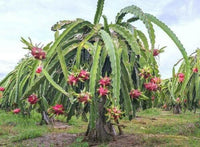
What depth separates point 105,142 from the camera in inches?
230

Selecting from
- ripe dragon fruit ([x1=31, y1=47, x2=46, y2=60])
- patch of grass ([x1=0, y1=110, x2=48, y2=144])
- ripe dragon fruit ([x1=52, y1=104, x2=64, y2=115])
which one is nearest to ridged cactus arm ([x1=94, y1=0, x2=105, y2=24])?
ripe dragon fruit ([x1=31, y1=47, x2=46, y2=60])

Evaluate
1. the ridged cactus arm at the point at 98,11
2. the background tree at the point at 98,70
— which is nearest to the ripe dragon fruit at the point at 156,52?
Answer: the background tree at the point at 98,70

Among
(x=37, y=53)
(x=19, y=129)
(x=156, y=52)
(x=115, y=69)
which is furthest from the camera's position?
(x=19, y=129)

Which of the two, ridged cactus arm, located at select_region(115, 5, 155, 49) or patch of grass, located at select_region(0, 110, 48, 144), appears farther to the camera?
patch of grass, located at select_region(0, 110, 48, 144)

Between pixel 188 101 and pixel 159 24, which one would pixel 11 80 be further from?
pixel 188 101

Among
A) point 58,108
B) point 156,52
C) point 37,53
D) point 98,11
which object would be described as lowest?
point 58,108

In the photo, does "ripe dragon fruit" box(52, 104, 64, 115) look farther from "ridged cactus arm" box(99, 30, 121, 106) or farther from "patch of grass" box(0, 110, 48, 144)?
"patch of grass" box(0, 110, 48, 144)

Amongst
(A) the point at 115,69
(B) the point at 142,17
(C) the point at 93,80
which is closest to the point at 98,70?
(C) the point at 93,80

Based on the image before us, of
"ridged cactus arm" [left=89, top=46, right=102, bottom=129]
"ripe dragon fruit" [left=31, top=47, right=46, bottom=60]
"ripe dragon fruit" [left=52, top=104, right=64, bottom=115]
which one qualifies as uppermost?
"ripe dragon fruit" [left=31, top=47, right=46, bottom=60]

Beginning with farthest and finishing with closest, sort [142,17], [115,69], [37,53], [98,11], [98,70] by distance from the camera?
[98,11], [142,17], [98,70], [37,53], [115,69]

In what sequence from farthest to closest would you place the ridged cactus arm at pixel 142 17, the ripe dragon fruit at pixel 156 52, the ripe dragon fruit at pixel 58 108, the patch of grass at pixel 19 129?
the patch of grass at pixel 19 129 < the ripe dragon fruit at pixel 156 52 < the ridged cactus arm at pixel 142 17 < the ripe dragon fruit at pixel 58 108

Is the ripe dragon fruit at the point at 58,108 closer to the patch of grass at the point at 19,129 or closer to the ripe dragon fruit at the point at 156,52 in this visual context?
the ripe dragon fruit at the point at 156,52

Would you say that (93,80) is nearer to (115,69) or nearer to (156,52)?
(115,69)

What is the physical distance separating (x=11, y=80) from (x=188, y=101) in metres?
5.21
